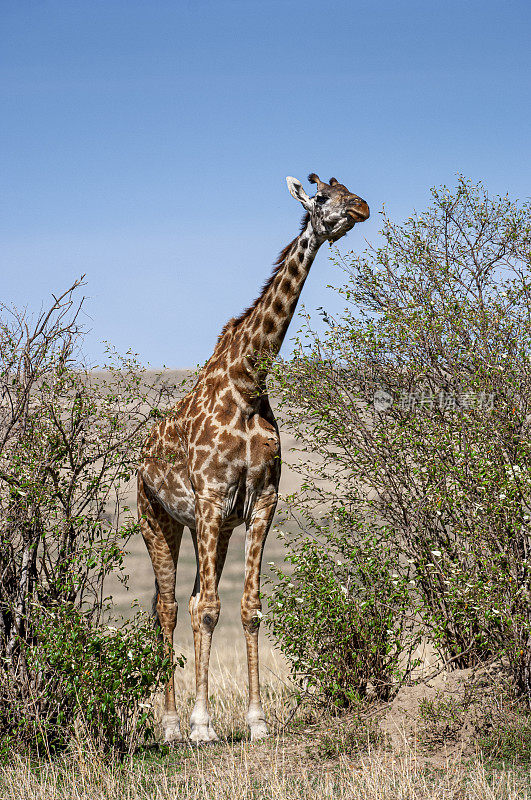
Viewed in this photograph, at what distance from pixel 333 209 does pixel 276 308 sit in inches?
40.6

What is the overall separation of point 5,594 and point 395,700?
129 inches

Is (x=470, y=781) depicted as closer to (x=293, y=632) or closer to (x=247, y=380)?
(x=293, y=632)

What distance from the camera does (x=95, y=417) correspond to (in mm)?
7176

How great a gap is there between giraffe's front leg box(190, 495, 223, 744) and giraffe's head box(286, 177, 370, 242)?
256 centimetres

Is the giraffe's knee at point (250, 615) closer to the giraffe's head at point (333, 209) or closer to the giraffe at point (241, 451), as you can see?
the giraffe at point (241, 451)

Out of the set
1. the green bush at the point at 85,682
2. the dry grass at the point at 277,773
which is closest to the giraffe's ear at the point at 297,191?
the green bush at the point at 85,682

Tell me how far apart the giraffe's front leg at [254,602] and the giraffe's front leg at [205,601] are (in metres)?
0.29

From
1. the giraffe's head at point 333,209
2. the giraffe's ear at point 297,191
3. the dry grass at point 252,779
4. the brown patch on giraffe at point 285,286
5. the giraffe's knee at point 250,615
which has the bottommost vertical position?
the dry grass at point 252,779

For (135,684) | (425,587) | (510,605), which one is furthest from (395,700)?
(135,684)

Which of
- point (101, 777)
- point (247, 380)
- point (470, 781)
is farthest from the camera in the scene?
point (247, 380)

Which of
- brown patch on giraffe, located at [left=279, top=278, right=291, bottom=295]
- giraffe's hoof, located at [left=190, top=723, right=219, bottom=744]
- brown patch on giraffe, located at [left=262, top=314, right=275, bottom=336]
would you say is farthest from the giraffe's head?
giraffe's hoof, located at [left=190, top=723, right=219, bottom=744]

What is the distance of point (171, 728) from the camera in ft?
25.6

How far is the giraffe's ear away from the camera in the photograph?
7.52m

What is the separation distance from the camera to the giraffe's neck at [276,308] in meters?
7.54
